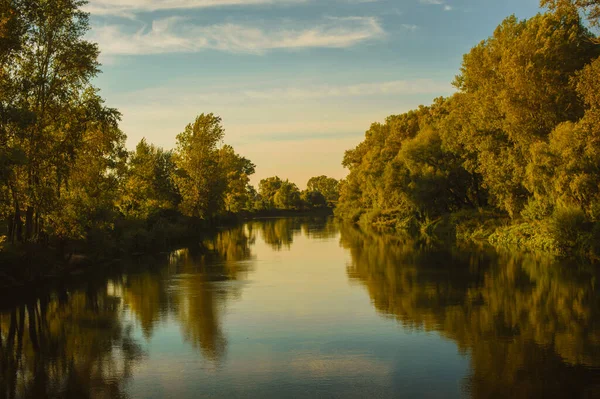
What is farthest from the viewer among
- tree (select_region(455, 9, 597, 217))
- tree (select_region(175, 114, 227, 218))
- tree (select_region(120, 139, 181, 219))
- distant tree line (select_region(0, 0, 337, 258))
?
tree (select_region(175, 114, 227, 218))

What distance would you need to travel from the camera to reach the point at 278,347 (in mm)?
18297

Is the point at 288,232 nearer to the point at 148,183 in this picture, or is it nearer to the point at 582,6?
the point at 148,183

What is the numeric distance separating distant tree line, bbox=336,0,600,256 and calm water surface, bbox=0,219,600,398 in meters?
6.57

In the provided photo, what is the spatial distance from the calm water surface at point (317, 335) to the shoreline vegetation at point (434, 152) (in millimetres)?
5387

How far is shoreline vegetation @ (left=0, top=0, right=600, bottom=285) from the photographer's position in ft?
105

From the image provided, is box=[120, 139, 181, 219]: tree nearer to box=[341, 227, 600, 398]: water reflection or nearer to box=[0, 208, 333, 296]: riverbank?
box=[0, 208, 333, 296]: riverbank

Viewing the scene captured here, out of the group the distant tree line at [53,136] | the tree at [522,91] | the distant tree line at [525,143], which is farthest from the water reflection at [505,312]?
the distant tree line at [53,136]

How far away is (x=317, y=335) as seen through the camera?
779 inches

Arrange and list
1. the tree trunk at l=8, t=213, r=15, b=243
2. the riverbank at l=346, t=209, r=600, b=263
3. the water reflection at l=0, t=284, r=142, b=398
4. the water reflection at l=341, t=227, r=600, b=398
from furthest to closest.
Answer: the riverbank at l=346, t=209, r=600, b=263 < the tree trunk at l=8, t=213, r=15, b=243 < the water reflection at l=0, t=284, r=142, b=398 < the water reflection at l=341, t=227, r=600, b=398

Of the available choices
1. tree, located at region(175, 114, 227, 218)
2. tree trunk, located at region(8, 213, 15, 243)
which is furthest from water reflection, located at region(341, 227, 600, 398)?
tree, located at region(175, 114, 227, 218)

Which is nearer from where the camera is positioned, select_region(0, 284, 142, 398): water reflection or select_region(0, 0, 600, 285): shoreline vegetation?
select_region(0, 284, 142, 398): water reflection

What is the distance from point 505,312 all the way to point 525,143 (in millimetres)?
24393

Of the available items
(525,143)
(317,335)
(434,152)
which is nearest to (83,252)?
(317,335)

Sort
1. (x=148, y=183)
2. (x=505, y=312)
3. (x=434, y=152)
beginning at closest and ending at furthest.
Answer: (x=505, y=312)
(x=434, y=152)
(x=148, y=183)
